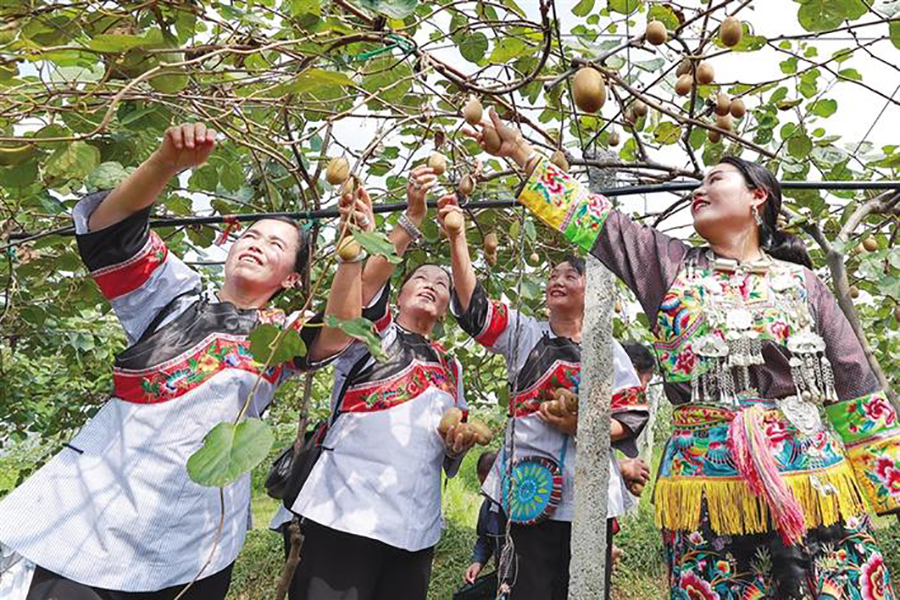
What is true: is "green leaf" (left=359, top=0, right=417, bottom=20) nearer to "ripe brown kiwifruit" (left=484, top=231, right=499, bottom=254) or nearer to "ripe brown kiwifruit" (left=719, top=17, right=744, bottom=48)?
"ripe brown kiwifruit" (left=719, top=17, right=744, bottom=48)

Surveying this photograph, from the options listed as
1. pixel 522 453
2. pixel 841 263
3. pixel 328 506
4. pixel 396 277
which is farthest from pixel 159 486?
pixel 841 263

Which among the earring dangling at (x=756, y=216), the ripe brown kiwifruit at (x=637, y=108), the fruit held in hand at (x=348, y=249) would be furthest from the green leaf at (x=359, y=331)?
the ripe brown kiwifruit at (x=637, y=108)

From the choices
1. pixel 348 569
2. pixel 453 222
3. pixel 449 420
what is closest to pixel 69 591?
pixel 348 569

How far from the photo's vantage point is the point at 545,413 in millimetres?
1671

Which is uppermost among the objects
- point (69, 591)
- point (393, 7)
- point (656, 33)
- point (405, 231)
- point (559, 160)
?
point (656, 33)

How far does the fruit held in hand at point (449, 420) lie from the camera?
5.05ft

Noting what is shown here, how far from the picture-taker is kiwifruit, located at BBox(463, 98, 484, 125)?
49.5 inches

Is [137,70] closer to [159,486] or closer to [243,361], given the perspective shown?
[243,361]

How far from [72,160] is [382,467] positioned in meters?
0.81

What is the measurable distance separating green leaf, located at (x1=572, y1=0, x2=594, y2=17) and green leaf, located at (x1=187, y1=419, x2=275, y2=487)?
1.38 meters

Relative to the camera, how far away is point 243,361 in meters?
1.27

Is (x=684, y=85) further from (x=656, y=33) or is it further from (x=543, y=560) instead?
(x=543, y=560)

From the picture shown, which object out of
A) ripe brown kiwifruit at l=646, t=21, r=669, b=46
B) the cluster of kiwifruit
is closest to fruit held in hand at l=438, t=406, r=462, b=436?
the cluster of kiwifruit

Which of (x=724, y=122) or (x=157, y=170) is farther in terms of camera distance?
(x=724, y=122)
